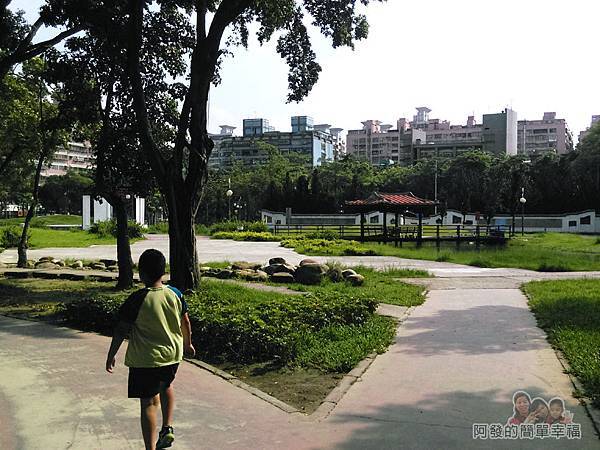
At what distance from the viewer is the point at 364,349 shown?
6797 mm

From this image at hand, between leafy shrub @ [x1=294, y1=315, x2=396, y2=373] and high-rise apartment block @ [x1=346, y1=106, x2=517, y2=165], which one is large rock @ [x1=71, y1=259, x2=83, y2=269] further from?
high-rise apartment block @ [x1=346, y1=106, x2=517, y2=165]

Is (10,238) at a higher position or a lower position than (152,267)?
lower

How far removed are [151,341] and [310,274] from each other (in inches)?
383

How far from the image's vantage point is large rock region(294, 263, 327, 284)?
13.6 meters

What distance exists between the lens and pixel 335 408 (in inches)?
194

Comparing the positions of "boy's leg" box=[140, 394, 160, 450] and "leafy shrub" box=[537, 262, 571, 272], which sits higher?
"boy's leg" box=[140, 394, 160, 450]

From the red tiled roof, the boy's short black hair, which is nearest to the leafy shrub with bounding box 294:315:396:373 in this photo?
the boy's short black hair

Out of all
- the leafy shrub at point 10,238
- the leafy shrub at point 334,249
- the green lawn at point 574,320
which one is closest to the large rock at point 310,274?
the green lawn at point 574,320

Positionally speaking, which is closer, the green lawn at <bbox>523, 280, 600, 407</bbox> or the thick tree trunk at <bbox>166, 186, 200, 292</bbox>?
the green lawn at <bbox>523, 280, 600, 407</bbox>

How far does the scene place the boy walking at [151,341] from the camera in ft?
13.2

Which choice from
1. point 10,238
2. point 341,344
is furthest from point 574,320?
point 10,238

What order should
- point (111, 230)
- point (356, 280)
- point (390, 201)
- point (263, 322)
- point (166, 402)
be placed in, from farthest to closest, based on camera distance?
1. point (111, 230)
2. point (390, 201)
3. point (356, 280)
4. point (263, 322)
5. point (166, 402)

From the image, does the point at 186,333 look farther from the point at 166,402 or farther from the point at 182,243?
the point at 182,243

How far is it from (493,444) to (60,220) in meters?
68.8
